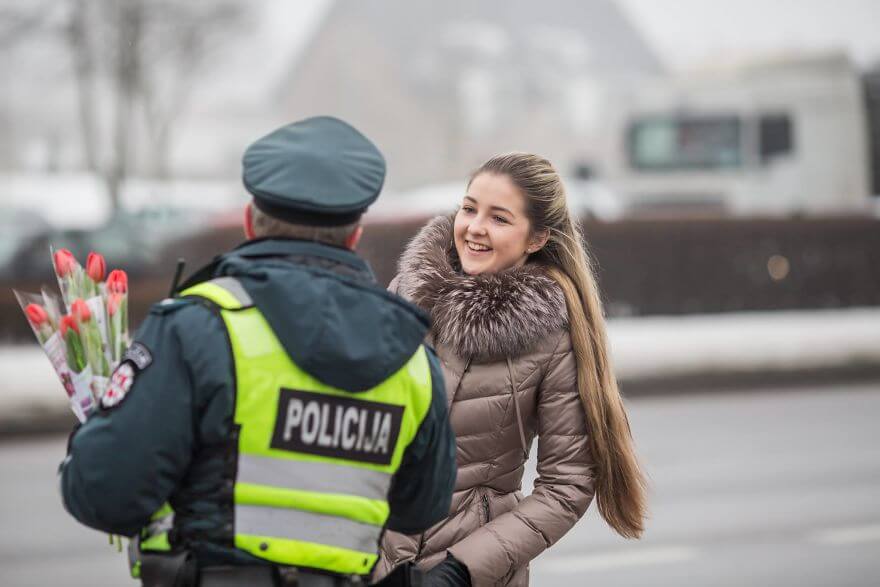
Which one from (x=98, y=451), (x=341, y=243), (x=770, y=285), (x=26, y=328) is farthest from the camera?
(x=770, y=285)

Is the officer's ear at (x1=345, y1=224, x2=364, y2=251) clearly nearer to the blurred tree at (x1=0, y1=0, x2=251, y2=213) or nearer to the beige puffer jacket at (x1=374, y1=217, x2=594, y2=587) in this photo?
the beige puffer jacket at (x1=374, y1=217, x2=594, y2=587)

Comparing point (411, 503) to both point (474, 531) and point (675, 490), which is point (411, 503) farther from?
point (675, 490)

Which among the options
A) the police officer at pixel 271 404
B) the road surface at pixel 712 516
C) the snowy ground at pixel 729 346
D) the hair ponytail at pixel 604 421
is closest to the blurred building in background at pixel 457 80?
the snowy ground at pixel 729 346

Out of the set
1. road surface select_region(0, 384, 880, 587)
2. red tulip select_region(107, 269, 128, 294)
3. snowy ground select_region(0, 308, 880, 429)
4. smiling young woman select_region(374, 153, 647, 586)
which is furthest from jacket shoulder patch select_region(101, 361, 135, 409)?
snowy ground select_region(0, 308, 880, 429)

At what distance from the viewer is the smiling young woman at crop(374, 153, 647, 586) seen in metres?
2.64

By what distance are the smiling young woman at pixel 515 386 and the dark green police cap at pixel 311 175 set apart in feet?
2.45

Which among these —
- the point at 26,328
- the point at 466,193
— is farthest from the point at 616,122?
the point at 466,193

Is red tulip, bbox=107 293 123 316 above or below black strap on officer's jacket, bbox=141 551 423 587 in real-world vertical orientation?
above

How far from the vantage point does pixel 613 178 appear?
83.6 ft

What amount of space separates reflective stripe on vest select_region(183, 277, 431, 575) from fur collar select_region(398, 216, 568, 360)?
25.8 inches

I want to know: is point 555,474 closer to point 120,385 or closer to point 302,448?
point 302,448

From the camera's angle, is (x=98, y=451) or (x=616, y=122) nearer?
(x=98, y=451)

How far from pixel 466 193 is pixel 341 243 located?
918 mm

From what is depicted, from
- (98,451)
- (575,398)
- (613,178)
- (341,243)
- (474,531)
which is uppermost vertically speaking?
(341,243)
